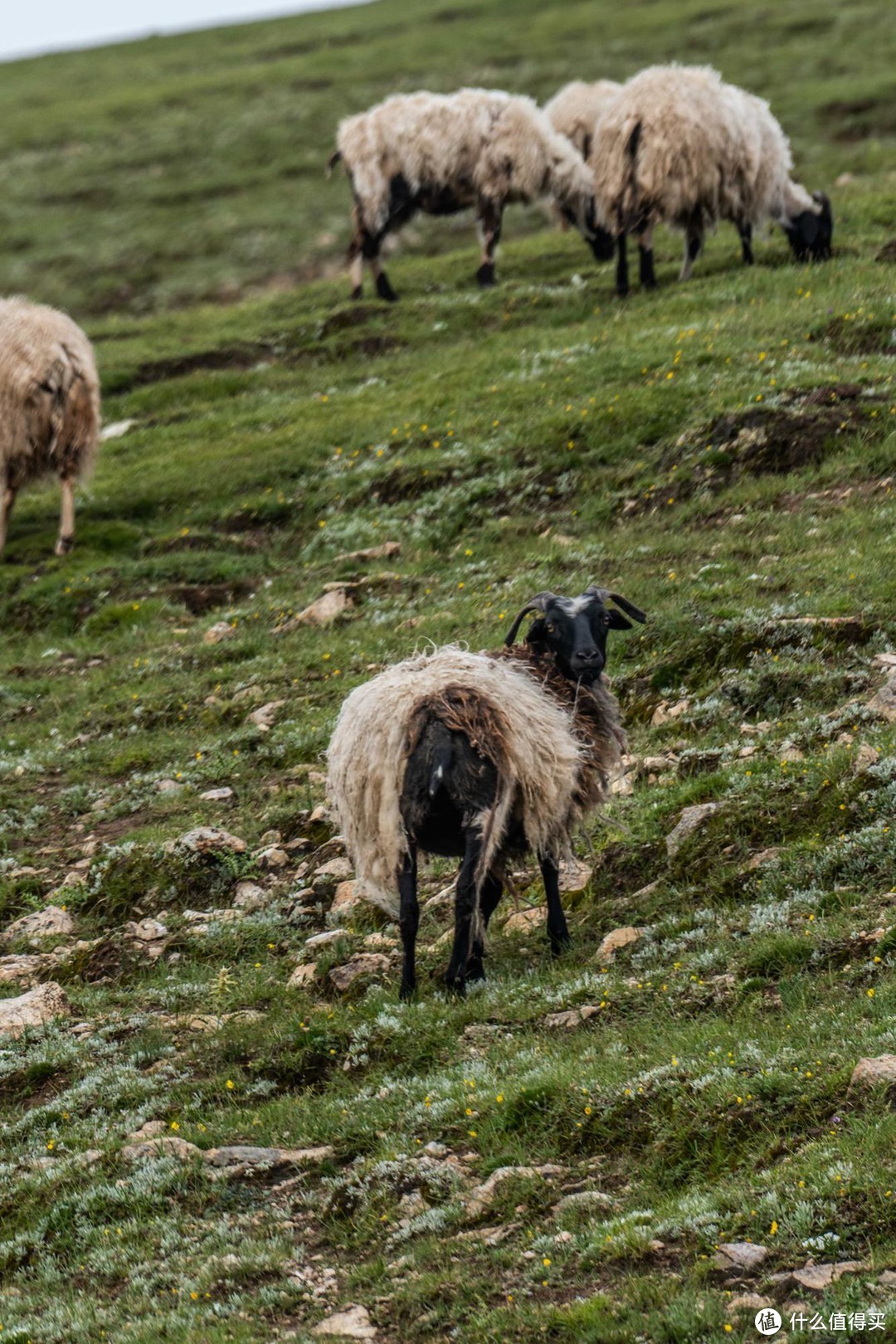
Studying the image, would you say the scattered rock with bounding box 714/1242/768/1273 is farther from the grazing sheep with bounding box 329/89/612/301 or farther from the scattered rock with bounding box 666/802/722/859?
the grazing sheep with bounding box 329/89/612/301

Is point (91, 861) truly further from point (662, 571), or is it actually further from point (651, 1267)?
point (651, 1267)

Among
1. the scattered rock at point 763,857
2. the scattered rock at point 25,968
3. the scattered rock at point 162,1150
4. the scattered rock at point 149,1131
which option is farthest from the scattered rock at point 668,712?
the scattered rock at point 162,1150

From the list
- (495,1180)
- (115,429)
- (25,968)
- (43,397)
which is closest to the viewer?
(495,1180)

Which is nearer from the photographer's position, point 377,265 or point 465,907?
point 465,907

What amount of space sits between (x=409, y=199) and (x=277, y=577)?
10.8 metres

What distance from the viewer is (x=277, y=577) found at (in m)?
18.0

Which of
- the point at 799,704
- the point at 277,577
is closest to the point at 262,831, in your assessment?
the point at 799,704

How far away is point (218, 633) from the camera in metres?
16.8

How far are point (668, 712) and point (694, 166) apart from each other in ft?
39.4

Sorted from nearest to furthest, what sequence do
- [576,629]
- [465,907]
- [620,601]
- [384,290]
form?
[465,907]
[576,629]
[620,601]
[384,290]

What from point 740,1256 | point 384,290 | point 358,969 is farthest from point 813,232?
point 740,1256

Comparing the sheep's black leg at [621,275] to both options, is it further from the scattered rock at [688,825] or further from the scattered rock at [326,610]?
the scattered rock at [688,825]

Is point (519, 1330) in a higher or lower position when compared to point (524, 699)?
lower

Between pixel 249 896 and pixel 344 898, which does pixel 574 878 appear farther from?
pixel 249 896
